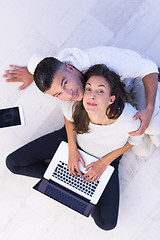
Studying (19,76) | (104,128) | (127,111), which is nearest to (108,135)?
(104,128)

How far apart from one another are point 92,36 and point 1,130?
3.09 ft

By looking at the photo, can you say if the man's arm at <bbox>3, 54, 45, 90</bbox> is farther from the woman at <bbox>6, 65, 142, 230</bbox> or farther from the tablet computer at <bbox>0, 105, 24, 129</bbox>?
the woman at <bbox>6, 65, 142, 230</bbox>

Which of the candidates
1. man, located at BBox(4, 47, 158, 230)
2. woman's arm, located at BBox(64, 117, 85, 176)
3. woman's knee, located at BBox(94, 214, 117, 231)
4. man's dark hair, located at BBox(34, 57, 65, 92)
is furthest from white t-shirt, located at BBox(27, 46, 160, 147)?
woman's knee, located at BBox(94, 214, 117, 231)

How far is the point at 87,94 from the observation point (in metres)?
1.03

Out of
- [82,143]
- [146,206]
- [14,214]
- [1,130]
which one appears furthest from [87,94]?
[14,214]

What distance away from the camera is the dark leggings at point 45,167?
1412 millimetres

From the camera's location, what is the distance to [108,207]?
55.4 inches

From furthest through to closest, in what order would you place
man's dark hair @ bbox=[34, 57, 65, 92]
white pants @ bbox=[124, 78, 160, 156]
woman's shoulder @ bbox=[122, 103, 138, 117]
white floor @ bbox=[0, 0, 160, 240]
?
white floor @ bbox=[0, 0, 160, 240]
white pants @ bbox=[124, 78, 160, 156]
woman's shoulder @ bbox=[122, 103, 138, 117]
man's dark hair @ bbox=[34, 57, 65, 92]

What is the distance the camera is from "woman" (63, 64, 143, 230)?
1.04 m

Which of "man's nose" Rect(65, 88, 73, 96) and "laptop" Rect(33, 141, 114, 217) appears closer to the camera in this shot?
"man's nose" Rect(65, 88, 73, 96)

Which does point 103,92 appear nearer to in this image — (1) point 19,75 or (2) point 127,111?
(2) point 127,111

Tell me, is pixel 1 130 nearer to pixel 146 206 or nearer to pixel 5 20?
pixel 5 20

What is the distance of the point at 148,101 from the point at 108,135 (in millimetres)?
280

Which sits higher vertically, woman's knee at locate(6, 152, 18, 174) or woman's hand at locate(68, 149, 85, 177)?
woman's hand at locate(68, 149, 85, 177)
